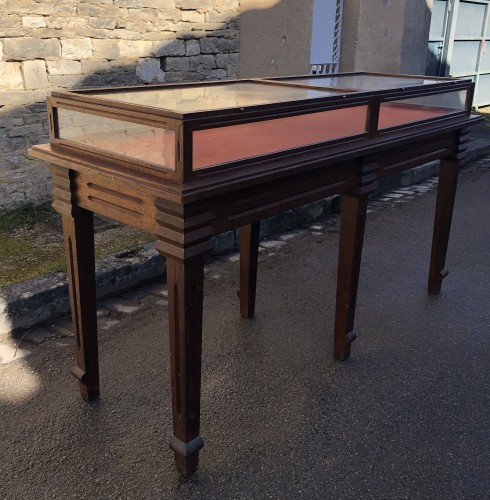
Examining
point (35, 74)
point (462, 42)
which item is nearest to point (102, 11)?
point (35, 74)

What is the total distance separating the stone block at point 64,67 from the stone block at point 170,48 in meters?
0.81

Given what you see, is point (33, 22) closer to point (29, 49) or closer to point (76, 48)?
point (29, 49)

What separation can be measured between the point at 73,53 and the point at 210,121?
3333mm

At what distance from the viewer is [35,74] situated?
460 centimetres

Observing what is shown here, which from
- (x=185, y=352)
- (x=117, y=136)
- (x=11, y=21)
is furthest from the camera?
(x=11, y=21)

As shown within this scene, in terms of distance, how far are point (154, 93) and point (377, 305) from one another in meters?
2.05

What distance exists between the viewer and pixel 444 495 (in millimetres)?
2232

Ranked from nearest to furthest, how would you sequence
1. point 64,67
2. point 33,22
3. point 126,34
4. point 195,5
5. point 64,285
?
point 64,285
point 33,22
point 64,67
point 126,34
point 195,5

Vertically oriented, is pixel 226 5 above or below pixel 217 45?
above

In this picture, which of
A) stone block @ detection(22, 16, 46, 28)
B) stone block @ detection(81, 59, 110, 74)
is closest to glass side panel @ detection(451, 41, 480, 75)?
stone block @ detection(81, 59, 110, 74)

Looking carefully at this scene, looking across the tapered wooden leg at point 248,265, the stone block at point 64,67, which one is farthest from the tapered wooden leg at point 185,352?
the stone block at point 64,67

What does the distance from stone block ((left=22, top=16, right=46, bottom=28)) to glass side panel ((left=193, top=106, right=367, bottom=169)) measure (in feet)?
8.54

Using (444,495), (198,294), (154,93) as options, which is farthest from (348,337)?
(154,93)

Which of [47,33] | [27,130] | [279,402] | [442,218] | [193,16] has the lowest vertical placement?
[279,402]
